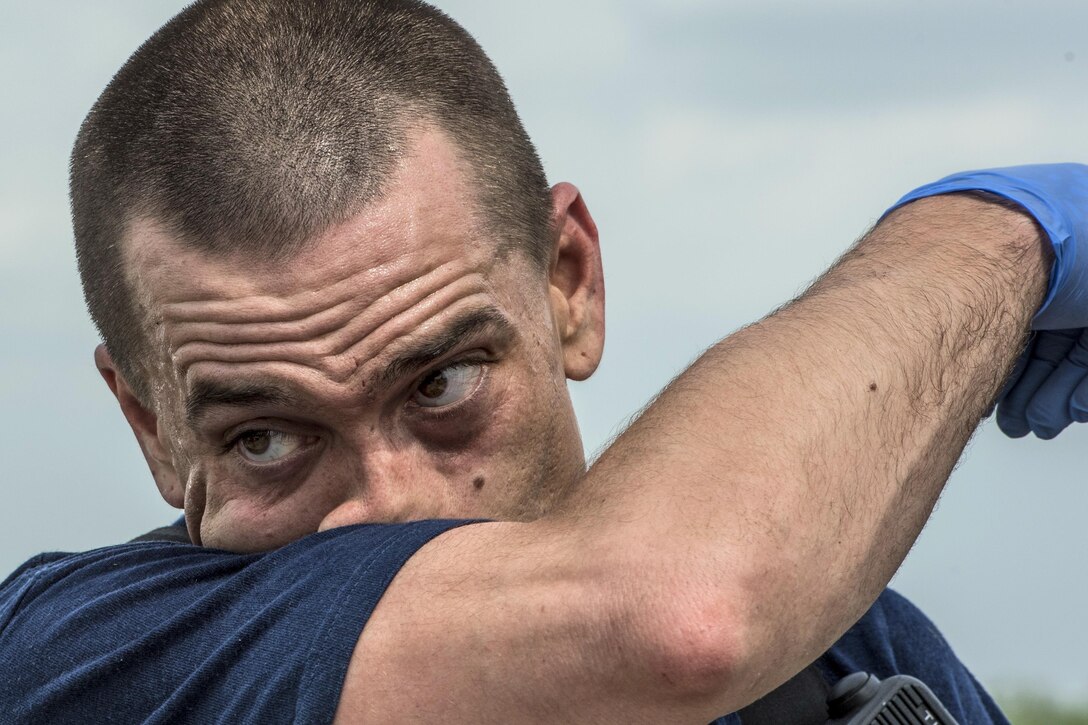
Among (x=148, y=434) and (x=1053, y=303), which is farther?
(x=148, y=434)

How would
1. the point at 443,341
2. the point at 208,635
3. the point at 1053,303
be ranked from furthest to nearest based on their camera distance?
the point at 1053,303, the point at 443,341, the point at 208,635

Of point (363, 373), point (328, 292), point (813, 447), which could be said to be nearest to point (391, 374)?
point (363, 373)

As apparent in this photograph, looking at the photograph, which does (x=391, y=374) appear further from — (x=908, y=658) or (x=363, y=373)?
(x=908, y=658)

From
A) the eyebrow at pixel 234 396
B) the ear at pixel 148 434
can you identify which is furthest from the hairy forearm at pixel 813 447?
the ear at pixel 148 434

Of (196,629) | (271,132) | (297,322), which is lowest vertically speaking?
(196,629)

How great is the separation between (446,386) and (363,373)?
8.5 inches

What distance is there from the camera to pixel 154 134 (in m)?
3.31

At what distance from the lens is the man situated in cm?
228

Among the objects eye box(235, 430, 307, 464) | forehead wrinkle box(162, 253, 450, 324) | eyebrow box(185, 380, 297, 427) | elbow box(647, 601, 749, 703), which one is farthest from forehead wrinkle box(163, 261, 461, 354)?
elbow box(647, 601, 749, 703)

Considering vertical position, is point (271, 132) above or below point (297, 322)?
above

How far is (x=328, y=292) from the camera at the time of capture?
297 centimetres

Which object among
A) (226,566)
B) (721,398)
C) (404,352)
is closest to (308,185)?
(404,352)

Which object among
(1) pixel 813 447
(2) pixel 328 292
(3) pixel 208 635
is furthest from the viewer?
(2) pixel 328 292

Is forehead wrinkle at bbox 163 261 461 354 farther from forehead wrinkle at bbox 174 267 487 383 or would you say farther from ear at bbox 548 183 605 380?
ear at bbox 548 183 605 380
